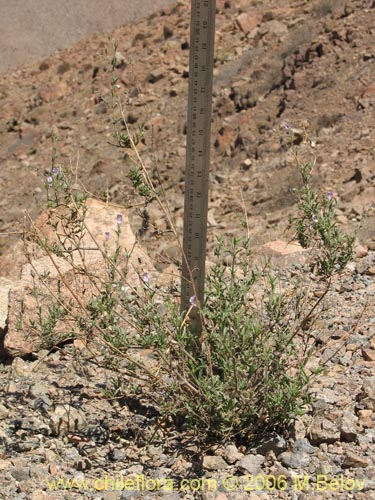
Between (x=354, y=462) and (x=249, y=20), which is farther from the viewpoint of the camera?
(x=249, y=20)

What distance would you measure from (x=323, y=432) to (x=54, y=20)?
122ft

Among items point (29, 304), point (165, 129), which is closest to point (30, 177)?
point (165, 129)

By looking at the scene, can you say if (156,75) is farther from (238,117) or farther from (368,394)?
(368,394)

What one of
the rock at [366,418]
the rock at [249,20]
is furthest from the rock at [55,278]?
the rock at [249,20]

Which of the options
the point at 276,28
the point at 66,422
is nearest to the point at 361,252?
the point at 66,422

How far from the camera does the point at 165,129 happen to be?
46.9 feet

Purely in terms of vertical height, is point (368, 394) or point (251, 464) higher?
point (368, 394)

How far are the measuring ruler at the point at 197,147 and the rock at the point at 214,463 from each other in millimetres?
640

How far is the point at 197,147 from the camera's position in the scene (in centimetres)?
347

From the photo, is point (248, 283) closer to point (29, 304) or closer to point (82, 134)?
point (29, 304)

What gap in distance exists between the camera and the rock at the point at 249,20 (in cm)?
1722

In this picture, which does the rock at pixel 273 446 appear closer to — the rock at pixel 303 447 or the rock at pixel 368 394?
the rock at pixel 303 447

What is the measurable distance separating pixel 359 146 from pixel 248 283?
7.13 metres

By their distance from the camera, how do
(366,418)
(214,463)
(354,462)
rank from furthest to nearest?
(366,418) → (214,463) → (354,462)
